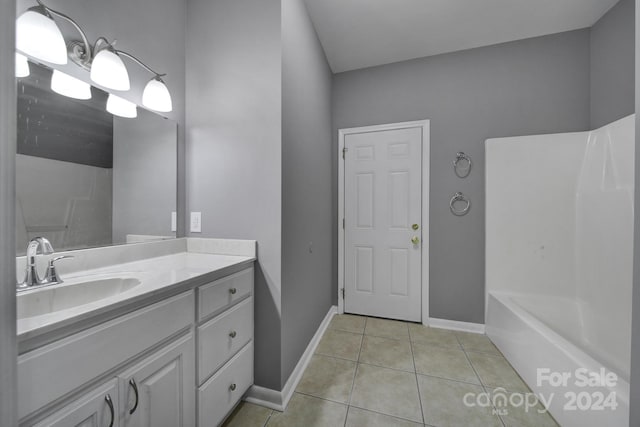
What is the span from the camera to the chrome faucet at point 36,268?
2.94 ft

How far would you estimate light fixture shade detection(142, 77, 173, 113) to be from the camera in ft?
4.66

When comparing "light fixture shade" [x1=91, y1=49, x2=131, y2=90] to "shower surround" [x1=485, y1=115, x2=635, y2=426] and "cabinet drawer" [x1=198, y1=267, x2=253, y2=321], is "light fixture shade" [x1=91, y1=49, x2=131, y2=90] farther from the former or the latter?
"shower surround" [x1=485, y1=115, x2=635, y2=426]

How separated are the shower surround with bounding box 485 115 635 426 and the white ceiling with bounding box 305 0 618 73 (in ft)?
3.11

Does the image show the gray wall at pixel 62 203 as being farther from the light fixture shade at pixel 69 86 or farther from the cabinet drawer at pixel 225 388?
the cabinet drawer at pixel 225 388

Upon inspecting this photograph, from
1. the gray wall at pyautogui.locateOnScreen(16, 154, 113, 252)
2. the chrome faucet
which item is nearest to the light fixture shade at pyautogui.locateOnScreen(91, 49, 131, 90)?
the gray wall at pyautogui.locateOnScreen(16, 154, 113, 252)

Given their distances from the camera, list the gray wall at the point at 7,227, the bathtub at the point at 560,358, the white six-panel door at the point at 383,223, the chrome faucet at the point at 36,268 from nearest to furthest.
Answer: the gray wall at the point at 7,227 → the chrome faucet at the point at 36,268 → the bathtub at the point at 560,358 → the white six-panel door at the point at 383,223

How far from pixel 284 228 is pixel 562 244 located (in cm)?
239

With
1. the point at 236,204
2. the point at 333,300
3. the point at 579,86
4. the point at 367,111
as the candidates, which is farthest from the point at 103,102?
the point at 579,86

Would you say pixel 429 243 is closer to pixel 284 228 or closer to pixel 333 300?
pixel 333 300

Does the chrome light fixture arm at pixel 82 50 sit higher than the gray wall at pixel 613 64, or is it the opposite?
the gray wall at pixel 613 64

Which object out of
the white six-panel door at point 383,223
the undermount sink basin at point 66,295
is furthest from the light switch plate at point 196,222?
the white six-panel door at point 383,223

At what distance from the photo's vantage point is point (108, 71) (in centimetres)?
119

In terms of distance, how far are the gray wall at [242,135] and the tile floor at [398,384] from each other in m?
0.26

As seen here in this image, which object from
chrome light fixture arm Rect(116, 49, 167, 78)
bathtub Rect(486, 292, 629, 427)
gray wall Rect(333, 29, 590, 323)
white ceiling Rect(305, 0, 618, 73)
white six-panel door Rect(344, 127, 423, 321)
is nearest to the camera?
bathtub Rect(486, 292, 629, 427)
